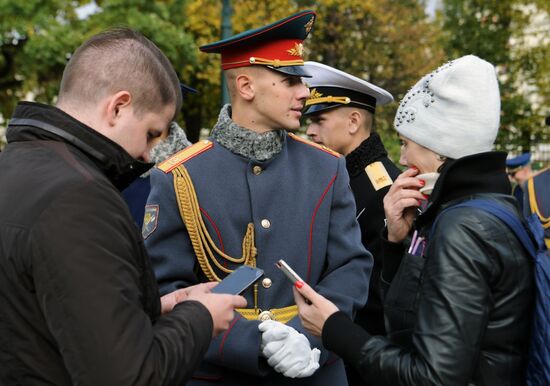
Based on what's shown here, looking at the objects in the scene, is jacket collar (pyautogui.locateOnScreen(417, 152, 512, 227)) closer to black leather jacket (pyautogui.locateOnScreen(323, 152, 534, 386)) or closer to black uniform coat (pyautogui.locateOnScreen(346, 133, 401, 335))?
black leather jacket (pyautogui.locateOnScreen(323, 152, 534, 386))

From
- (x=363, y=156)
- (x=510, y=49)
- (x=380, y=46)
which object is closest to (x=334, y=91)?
(x=363, y=156)

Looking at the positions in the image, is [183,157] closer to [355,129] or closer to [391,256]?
[391,256]

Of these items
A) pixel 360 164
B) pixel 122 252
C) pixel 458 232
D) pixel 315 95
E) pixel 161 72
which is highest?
pixel 161 72

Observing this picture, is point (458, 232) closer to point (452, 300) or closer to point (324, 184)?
point (452, 300)

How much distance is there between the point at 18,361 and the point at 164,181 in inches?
49.5

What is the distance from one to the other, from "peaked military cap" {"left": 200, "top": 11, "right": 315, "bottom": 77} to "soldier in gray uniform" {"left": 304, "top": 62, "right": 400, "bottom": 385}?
1.32 m

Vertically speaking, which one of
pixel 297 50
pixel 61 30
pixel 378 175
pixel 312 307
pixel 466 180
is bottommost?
pixel 61 30

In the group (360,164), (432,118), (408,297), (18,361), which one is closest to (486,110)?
(432,118)

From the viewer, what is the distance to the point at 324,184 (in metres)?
3.19

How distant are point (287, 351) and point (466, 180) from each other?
3.04 feet

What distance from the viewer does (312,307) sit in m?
2.59

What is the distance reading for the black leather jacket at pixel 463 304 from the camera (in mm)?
2145

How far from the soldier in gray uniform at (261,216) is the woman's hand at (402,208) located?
25cm

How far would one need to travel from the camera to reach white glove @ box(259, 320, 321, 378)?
2742 mm
